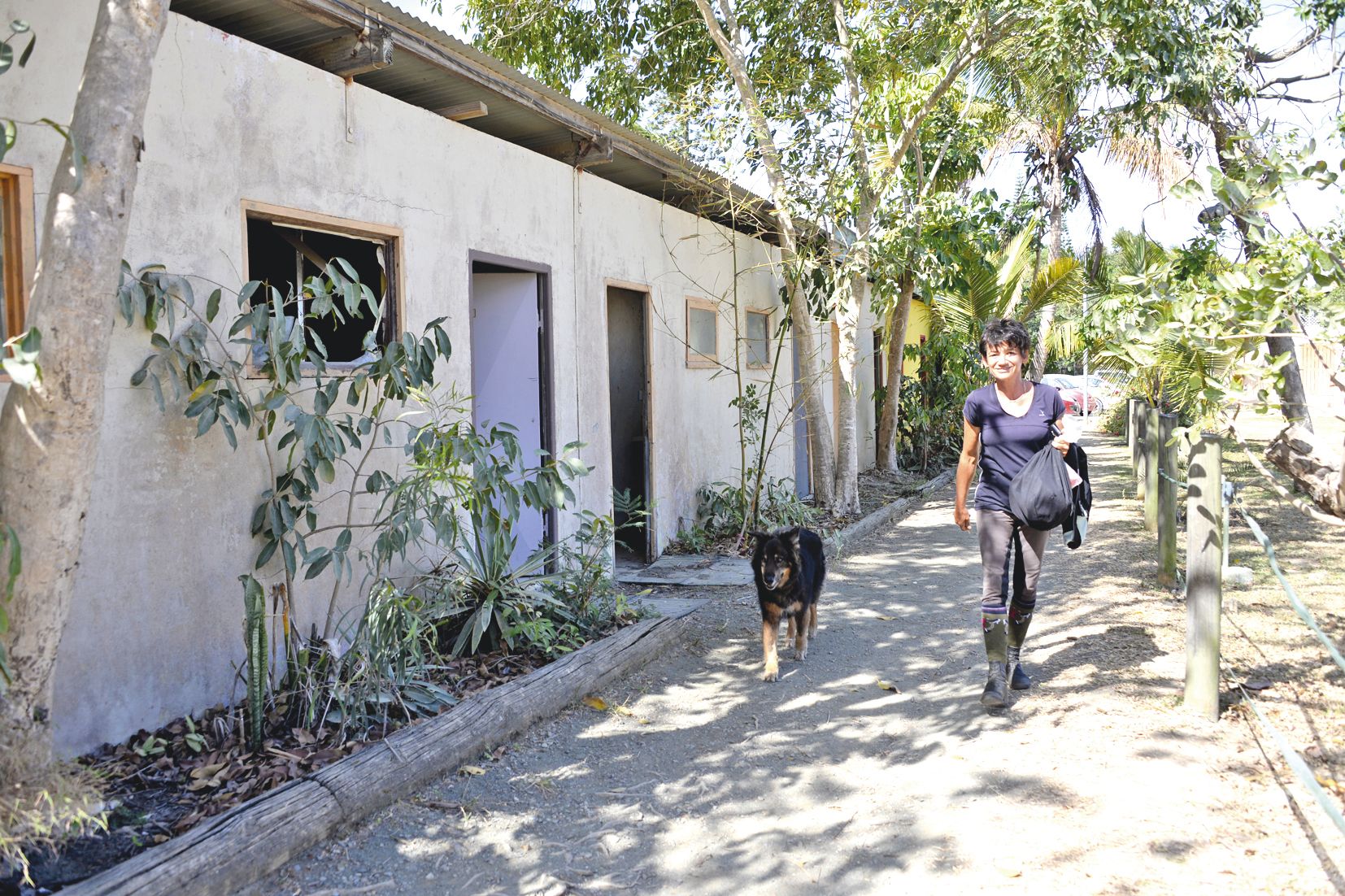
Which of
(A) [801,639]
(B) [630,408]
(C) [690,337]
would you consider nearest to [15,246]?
(A) [801,639]

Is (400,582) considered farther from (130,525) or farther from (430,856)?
(430,856)

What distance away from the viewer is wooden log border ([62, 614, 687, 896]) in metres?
3.15

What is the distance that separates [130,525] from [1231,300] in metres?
4.80

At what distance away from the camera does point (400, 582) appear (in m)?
5.84

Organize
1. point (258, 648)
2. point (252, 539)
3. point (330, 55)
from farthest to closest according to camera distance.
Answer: point (330, 55) < point (252, 539) < point (258, 648)

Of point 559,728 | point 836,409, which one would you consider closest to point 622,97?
point 836,409

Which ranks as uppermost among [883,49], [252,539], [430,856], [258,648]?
[883,49]

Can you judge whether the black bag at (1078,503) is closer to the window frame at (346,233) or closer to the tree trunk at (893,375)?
the window frame at (346,233)

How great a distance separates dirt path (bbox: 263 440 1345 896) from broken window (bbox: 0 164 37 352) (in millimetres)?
2396

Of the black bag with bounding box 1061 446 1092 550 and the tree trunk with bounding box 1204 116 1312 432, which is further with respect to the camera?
the black bag with bounding box 1061 446 1092 550

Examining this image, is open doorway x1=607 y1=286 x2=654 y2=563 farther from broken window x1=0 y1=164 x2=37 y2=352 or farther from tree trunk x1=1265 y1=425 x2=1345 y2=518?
broken window x1=0 y1=164 x2=37 y2=352

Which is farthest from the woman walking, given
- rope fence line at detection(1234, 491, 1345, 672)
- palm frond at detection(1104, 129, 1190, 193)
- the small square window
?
palm frond at detection(1104, 129, 1190, 193)

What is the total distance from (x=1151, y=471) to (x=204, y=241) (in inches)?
354

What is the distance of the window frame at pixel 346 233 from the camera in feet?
16.1
